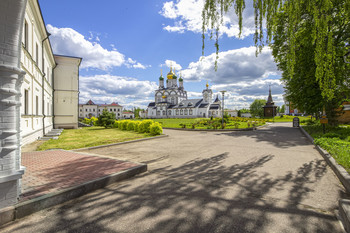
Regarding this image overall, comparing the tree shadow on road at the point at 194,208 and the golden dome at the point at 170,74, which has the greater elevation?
the golden dome at the point at 170,74

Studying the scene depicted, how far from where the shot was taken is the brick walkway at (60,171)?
11.7 feet

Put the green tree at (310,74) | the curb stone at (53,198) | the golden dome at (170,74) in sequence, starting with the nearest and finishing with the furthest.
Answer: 1. the curb stone at (53,198)
2. the green tree at (310,74)
3. the golden dome at (170,74)

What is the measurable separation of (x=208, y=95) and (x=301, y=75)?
6795 cm

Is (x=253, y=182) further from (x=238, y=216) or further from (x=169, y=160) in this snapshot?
(x=169, y=160)

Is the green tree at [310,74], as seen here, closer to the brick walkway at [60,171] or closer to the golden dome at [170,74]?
the brick walkway at [60,171]

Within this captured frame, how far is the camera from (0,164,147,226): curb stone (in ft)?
8.87

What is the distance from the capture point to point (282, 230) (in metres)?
2.46

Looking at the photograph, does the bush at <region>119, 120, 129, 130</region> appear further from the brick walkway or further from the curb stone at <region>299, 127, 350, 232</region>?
the curb stone at <region>299, 127, 350, 232</region>

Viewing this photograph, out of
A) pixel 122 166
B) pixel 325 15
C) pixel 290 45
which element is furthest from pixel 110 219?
pixel 325 15

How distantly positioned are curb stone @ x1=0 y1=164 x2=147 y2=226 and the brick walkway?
19 cm

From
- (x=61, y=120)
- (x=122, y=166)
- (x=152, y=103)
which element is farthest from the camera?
(x=152, y=103)

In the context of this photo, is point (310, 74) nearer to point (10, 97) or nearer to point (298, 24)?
point (298, 24)

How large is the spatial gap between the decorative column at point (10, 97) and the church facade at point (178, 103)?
248ft

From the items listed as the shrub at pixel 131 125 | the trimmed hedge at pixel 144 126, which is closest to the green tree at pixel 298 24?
the trimmed hedge at pixel 144 126
